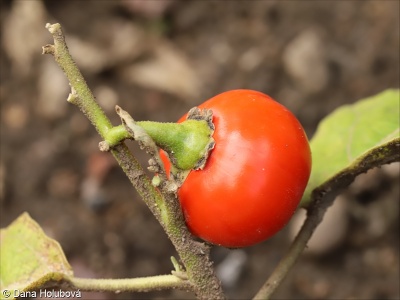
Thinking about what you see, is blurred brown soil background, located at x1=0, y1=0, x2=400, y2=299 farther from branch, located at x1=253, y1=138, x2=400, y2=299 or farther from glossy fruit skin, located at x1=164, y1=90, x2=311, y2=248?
glossy fruit skin, located at x1=164, y1=90, x2=311, y2=248

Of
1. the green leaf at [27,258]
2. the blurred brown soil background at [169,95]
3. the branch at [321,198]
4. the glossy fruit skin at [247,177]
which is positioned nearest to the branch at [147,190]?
the glossy fruit skin at [247,177]

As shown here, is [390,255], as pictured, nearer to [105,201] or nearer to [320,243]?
[320,243]

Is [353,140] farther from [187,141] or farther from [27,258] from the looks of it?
[27,258]

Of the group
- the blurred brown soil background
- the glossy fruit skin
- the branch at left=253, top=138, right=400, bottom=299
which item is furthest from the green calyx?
the blurred brown soil background

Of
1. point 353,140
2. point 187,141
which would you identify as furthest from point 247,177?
point 353,140

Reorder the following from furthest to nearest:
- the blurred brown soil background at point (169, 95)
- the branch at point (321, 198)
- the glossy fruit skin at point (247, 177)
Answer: the blurred brown soil background at point (169, 95) < the branch at point (321, 198) < the glossy fruit skin at point (247, 177)

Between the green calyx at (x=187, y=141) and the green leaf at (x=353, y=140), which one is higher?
the green calyx at (x=187, y=141)

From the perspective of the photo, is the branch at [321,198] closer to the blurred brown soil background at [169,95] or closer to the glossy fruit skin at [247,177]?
the glossy fruit skin at [247,177]
